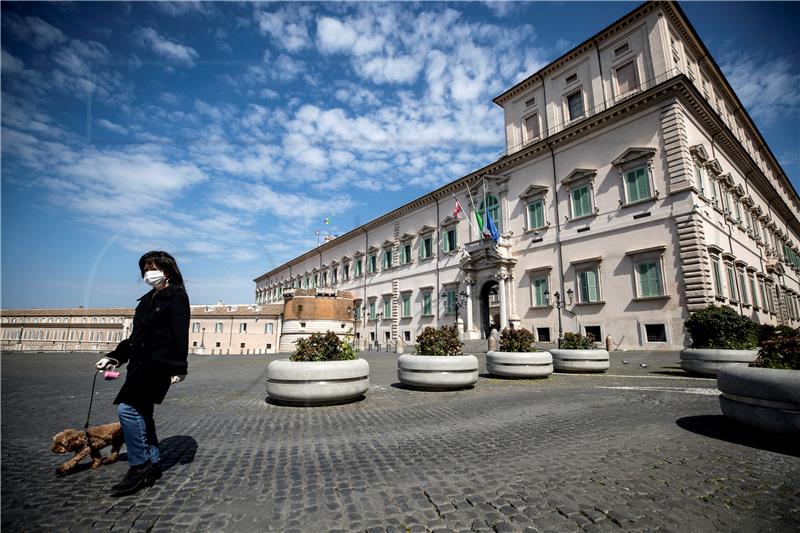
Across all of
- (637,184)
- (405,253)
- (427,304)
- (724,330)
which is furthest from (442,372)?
(405,253)

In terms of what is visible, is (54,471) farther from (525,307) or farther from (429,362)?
(525,307)

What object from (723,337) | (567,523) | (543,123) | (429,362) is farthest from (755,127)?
(567,523)

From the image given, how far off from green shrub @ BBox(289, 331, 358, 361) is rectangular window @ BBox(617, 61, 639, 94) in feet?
77.1

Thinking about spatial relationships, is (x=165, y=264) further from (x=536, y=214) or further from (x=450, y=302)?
(x=450, y=302)

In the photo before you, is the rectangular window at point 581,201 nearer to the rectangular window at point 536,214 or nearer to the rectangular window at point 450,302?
the rectangular window at point 536,214

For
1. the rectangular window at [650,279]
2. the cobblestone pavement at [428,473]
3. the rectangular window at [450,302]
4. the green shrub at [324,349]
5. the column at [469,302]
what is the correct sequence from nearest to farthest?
the cobblestone pavement at [428,473], the green shrub at [324,349], the rectangular window at [650,279], the column at [469,302], the rectangular window at [450,302]

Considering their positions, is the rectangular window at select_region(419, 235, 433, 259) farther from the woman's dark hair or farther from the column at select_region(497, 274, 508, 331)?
Result: the woman's dark hair

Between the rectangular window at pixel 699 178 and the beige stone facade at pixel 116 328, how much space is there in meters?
43.2

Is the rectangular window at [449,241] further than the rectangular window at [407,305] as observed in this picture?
No

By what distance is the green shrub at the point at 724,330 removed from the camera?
381 inches

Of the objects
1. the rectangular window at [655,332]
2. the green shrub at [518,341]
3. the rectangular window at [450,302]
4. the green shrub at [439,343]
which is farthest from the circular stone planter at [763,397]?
the rectangular window at [450,302]

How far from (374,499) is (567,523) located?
1.35 metres

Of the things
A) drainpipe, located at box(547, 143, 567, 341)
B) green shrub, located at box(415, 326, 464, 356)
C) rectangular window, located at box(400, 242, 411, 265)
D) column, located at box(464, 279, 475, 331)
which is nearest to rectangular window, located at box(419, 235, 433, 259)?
rectangular window, located at box(400, 242, 411, 265)

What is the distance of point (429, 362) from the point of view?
8094mm
